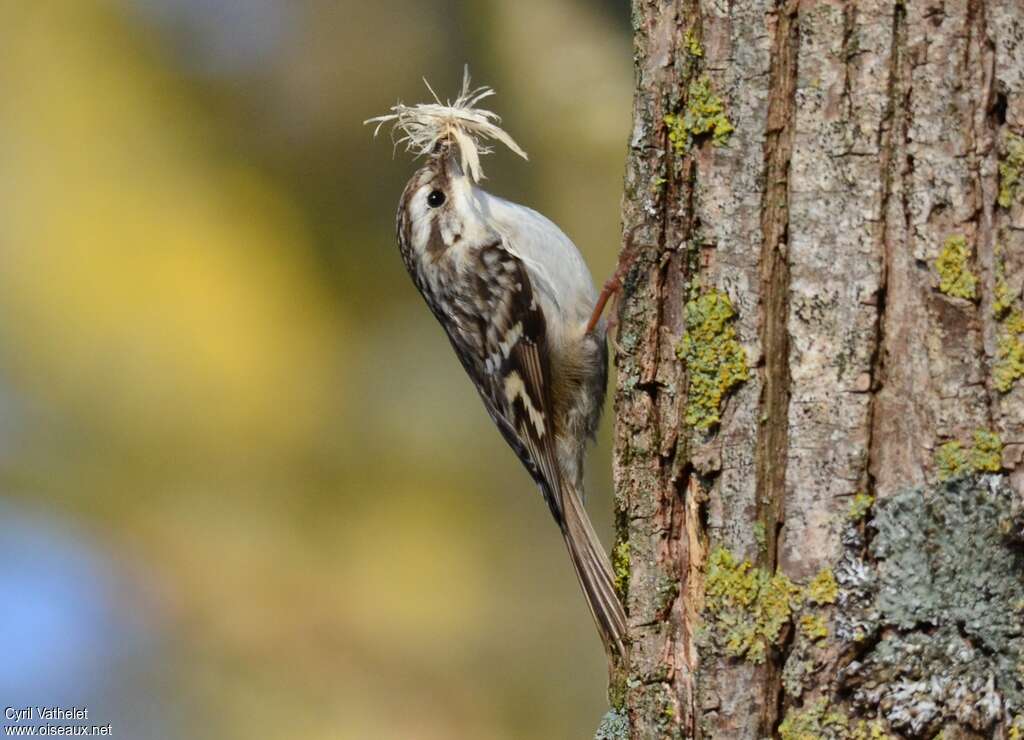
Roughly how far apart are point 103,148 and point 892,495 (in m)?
3.62

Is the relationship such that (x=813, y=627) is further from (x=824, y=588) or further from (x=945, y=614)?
(x=945, y=614)

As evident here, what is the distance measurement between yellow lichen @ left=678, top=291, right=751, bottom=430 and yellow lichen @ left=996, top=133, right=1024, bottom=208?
0.38 metres

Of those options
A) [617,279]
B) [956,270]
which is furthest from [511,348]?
[956,270]

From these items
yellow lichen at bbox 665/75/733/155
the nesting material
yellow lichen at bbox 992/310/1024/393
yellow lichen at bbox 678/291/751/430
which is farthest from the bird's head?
yellow lichen at bbox 992/310/1024/393

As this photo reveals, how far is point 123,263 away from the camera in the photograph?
4.36m

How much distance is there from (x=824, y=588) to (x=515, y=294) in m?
1.60

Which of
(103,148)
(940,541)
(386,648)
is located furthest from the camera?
(386,648)

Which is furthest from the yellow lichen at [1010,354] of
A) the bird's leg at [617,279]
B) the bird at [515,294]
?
the bird at [515,294]

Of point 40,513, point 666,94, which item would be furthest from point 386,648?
point 666,94

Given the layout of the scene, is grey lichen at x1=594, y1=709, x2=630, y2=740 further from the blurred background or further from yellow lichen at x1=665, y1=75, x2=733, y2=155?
the blurred background

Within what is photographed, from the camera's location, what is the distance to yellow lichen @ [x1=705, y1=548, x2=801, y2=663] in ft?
5.14

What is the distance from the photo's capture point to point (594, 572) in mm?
2430

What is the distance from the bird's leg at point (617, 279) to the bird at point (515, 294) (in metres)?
0.01

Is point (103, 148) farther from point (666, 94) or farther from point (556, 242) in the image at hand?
point (666, 94)
